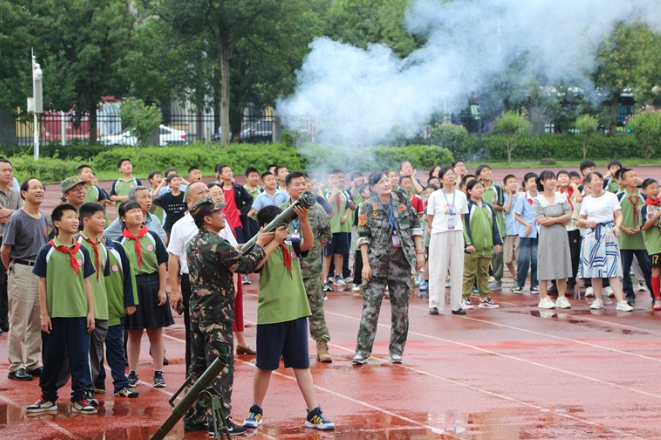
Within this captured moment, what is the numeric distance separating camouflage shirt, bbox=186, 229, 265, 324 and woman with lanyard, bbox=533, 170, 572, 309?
22.8 ft

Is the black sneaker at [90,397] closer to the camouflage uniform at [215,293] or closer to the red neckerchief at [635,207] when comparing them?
the camouflage uniform at [215,293]

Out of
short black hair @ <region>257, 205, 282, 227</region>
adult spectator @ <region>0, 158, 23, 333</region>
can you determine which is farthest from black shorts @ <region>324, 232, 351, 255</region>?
short black hair @ <region>257, 205, 282, 227</region>

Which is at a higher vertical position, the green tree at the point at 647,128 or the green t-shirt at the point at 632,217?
the green tree at the point at 647,128

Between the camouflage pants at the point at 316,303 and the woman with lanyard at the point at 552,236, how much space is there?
464cm

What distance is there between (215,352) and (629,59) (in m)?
28.6

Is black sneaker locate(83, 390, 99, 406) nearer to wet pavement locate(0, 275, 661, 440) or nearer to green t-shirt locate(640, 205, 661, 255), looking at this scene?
wet pavement locate(0, 275, 661, 440)

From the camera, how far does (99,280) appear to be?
27.2 feet

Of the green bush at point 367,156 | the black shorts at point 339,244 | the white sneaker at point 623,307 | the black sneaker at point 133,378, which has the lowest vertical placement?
the black sneaker at point 133,378

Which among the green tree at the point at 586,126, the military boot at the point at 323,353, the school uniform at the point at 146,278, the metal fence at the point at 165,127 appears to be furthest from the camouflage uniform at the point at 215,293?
the green tree at the point at 586,126

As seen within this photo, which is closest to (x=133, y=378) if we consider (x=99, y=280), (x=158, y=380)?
(x=158, y=380)

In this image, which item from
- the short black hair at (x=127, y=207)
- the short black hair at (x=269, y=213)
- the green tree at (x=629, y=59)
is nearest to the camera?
the short black hair at (x=269, y=213)

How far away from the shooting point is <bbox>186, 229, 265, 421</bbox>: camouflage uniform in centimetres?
721

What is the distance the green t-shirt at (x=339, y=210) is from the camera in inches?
606

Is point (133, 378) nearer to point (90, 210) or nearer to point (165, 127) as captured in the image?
point (90, 210)
